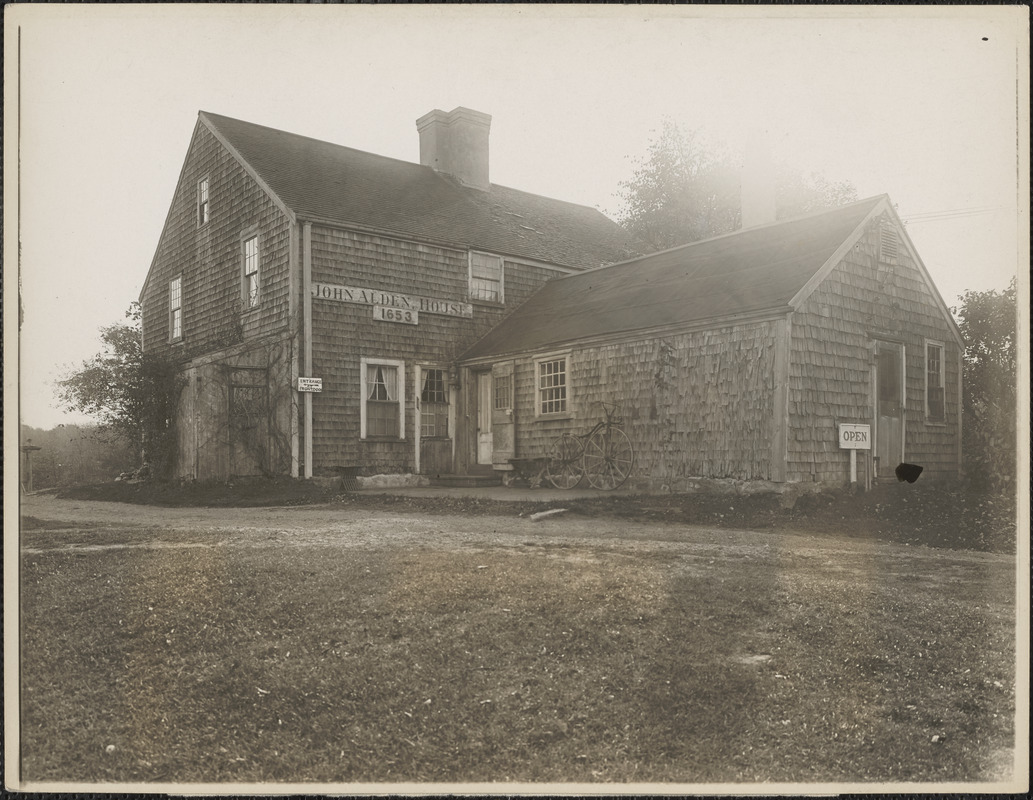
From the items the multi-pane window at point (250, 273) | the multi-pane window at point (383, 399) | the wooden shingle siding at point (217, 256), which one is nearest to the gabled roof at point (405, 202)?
the wooden shingle siding at point (217, 256)

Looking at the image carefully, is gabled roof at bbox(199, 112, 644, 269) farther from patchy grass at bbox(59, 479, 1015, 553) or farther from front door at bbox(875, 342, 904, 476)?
front door at bbox(875, 342, 904, 476)

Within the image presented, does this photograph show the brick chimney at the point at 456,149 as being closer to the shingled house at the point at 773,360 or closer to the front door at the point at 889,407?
the shingled house at the point at 773,360

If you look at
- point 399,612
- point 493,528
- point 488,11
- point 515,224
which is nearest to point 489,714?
point 399,612

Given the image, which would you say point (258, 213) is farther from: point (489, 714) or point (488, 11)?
point (489, 714)

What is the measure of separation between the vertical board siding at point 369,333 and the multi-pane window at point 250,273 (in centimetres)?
135

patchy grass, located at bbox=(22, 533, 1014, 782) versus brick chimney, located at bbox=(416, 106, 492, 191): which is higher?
brick chimney, located at bbox=(416, 106, 492, 191)

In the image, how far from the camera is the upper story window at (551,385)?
15.0 metres

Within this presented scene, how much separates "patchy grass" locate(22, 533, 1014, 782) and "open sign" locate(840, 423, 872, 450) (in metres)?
5.64

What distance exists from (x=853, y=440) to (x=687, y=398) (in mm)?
2437

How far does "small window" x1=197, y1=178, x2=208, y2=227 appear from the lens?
1634 centimetres

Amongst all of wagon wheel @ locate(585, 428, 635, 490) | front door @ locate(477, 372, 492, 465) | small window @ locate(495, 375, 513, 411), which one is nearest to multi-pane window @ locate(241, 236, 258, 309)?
front door @ locate(477, 372, 492, 465)

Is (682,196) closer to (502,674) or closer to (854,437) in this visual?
(854,437)

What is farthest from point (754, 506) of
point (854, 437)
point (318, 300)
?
point (318, 300)

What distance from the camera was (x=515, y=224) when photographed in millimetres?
19203
